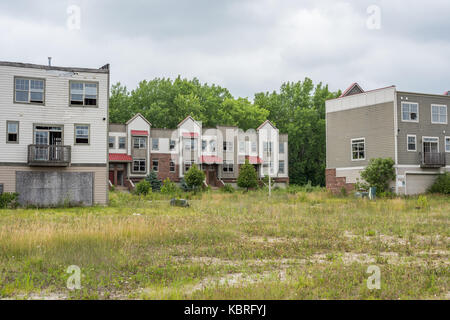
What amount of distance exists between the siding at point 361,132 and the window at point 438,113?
4646 millimetres

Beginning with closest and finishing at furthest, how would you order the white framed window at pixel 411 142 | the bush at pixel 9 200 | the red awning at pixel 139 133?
1. the bush at pixel 9 200
2. the white framed window at pixel 411 142
3. the red awning at pixel 139 133

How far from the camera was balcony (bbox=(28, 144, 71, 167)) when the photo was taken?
93.0 feet

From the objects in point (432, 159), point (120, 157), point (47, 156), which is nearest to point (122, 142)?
point (120, 157)

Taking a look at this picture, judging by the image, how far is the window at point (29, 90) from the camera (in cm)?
2875

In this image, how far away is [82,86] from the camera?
1186 inches

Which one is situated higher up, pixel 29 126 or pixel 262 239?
pixel 29 126

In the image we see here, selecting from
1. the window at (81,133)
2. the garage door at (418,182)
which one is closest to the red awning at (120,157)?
the window at (81,133)

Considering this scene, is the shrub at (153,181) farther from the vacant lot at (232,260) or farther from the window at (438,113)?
the vacant lot at (232,260)

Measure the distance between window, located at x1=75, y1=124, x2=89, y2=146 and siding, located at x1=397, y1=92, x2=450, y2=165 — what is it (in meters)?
24.4

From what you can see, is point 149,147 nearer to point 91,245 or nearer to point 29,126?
point 29,126

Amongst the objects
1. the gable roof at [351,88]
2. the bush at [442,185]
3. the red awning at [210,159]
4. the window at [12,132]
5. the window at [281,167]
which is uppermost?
the gable roof at [351,88]

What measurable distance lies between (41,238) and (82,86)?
19657 millimetres

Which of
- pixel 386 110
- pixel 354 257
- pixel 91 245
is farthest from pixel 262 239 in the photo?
pixel 386 110
